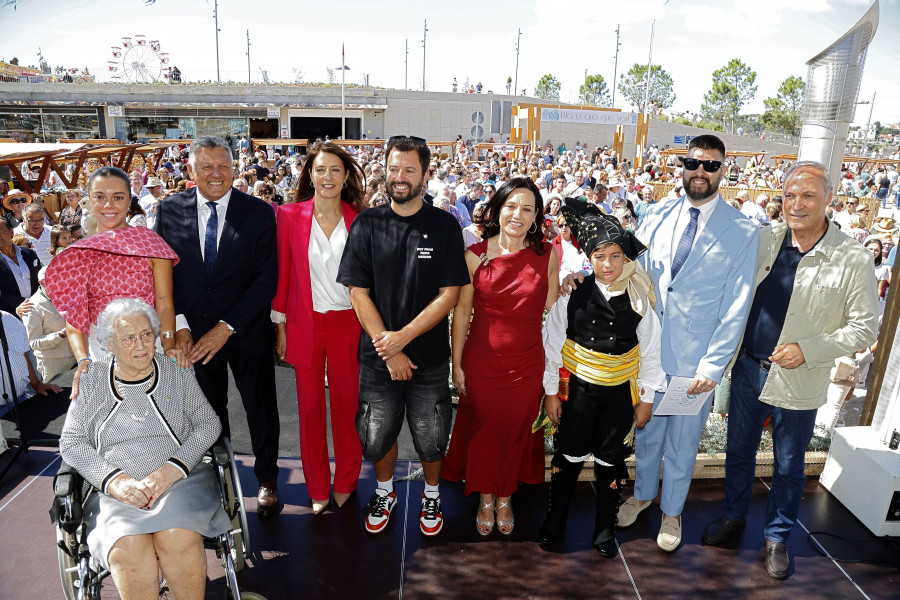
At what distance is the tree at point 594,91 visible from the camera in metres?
62.6

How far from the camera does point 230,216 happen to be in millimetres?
2986

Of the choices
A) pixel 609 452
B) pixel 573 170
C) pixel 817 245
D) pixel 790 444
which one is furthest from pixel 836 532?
pixel 573 170

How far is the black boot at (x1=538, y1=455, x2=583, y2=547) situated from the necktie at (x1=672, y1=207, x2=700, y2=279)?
3.63ft

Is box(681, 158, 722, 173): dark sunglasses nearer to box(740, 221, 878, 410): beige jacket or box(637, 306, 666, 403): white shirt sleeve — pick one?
box(740, 221, 878, 410): beige jacket

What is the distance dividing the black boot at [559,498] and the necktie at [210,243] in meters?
2.03

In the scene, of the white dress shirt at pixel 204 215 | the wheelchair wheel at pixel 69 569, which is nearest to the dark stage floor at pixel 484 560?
the wheelchair wheel at pixel 69 569

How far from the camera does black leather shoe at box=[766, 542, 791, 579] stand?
2.92m

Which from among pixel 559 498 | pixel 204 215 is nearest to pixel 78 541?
pixel 204 215

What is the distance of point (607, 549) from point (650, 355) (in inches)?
41.2

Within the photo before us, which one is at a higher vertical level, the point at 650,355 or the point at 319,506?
the point at 650,355

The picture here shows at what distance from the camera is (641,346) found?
285 cm

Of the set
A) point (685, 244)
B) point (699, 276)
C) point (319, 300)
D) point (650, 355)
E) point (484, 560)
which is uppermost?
point (685, 244)

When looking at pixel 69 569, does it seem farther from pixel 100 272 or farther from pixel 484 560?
pixel 484 560

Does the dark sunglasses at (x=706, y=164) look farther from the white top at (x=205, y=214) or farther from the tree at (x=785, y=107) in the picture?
the tree at (x=785, y=107)
